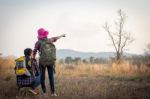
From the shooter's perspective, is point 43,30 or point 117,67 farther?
point 117,67

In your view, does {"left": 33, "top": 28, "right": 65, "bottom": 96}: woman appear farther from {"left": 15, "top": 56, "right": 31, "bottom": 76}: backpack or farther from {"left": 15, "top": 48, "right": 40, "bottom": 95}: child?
{"left": 15, "top": 56, "right": 31, "bottom": 76}: backpack

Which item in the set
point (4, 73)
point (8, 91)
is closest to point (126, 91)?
point (8, 91)

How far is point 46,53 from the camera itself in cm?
1210

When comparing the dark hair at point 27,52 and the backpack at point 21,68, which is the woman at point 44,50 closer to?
the dark hair at point 27,52

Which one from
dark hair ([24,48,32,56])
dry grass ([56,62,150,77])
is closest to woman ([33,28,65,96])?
dark hair ([24,48,32,56])

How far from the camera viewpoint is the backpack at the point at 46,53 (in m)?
12.1

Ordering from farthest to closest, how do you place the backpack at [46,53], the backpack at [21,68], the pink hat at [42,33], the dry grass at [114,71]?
the dry grass at [114,71] → the pink hat at [42,33] → the backpack at [46,53] → the backpack at [21,68]

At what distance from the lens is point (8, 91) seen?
13289 mm

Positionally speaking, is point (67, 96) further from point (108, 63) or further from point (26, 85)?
point (108, 63)

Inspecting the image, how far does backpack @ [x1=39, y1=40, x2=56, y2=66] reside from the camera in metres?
12.1

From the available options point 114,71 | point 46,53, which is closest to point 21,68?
point 46,53

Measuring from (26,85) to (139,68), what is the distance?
45.1 ft

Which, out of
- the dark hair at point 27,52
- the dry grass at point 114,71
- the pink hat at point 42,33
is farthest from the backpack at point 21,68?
the dry grass at point 114,71

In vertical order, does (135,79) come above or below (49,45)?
→ below
